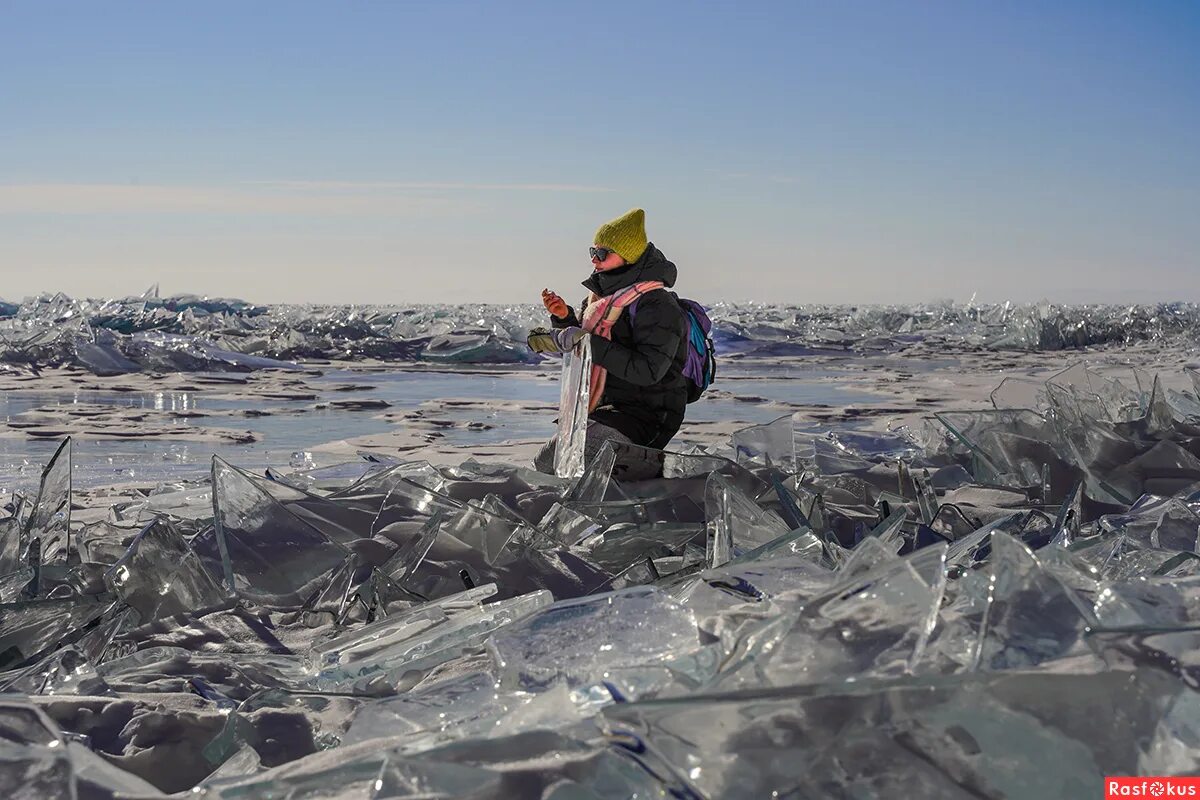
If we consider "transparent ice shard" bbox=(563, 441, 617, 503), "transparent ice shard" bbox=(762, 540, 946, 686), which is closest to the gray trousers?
"transparent ice shard" bbox=(563, 441, 617, 503)

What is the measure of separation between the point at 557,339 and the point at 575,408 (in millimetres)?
310

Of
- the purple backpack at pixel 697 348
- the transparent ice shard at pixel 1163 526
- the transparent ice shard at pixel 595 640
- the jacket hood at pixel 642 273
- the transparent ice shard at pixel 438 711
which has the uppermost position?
the jacket hood at pixel 642 273

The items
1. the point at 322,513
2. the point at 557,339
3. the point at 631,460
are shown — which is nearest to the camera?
the point at 322,513

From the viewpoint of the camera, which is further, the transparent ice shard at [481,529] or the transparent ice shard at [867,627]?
the transparent ice shard at [481,529]

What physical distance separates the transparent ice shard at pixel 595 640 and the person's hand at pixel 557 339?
3204mm

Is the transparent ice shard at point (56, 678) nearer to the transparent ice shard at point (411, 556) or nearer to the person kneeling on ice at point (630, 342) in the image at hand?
the transparent ice shard at point (411, 556)

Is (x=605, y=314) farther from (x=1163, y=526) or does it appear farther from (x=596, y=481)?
(x=1163, y=526)

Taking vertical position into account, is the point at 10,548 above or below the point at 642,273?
below

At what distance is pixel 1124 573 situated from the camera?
249 cm

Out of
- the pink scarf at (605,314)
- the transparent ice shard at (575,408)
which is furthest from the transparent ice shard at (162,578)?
the pink scarf at (605,314)

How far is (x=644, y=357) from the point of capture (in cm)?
488

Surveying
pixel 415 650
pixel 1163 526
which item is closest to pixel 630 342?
pixel 1163 526

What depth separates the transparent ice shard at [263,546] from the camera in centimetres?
309

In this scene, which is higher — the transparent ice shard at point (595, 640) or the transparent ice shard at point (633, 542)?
the transparent ice shard at point (595, 640)
